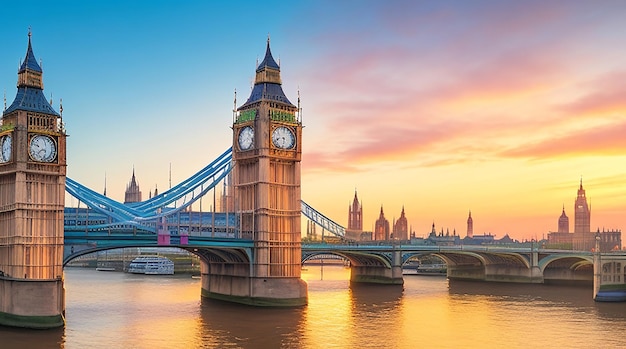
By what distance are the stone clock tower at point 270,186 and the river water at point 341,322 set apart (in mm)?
3268

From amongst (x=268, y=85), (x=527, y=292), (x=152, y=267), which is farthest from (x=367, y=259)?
(x=152, y=267)

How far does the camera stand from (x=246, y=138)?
7056 cm

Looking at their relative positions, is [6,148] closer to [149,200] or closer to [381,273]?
[149,200]

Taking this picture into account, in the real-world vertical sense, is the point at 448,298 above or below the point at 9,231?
below

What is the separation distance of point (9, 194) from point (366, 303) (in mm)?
38481

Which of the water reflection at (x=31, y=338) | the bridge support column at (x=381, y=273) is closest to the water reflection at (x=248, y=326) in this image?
the water reflection at (x=31, y=338)

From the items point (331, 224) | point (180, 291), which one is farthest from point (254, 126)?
point (331, 224)

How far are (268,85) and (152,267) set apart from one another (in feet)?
251

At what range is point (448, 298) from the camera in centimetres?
8356

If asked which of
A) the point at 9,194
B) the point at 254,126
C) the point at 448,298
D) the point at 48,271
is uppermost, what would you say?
the point at 254,126

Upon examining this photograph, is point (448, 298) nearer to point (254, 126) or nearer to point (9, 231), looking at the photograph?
point (254, 126)

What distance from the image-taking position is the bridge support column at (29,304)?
51.4m

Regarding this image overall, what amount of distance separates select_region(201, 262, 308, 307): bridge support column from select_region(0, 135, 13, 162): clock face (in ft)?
81.3

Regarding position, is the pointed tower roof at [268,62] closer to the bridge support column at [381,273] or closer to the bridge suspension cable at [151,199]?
the bridge suspension cable at [151,199]
